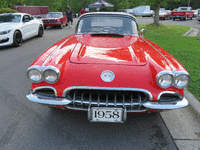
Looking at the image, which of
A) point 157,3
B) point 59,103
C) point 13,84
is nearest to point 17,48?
point 13,84

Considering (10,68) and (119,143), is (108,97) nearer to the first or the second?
(119,143)

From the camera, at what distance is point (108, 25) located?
3.92m

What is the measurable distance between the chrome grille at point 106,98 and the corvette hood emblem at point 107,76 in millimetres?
145

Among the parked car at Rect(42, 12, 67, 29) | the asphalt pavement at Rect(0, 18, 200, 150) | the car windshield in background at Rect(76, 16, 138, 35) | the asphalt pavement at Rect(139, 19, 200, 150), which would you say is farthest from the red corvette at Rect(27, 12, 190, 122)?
the parked car at Rect(42, 12, 67, 29)

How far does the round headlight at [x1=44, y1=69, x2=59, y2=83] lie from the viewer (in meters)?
2.34

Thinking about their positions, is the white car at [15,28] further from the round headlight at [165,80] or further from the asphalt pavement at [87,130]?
the round headlight at [165,80]

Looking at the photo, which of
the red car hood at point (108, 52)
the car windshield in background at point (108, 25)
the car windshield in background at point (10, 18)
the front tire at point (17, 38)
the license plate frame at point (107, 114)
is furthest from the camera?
the car windshield in background at point (10, 18)

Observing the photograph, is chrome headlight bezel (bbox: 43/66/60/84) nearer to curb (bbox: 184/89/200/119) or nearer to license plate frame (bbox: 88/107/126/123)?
license plate frame (bbox: 88/107/126/123)

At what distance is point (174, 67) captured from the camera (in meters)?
2.41

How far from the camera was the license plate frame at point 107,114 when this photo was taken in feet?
7.31

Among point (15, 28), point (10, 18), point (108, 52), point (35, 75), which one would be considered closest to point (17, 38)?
point (15, 28)

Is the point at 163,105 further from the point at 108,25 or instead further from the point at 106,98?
the point at 108,25

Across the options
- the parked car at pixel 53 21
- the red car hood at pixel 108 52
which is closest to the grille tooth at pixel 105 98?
the red car hood at pixel 108 52

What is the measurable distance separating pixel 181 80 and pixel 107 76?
2.99 feet
